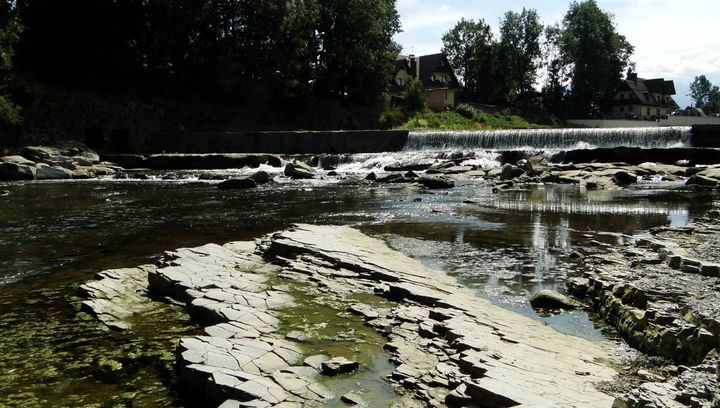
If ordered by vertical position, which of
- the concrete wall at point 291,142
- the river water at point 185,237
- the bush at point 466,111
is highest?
the bush at point 466,111

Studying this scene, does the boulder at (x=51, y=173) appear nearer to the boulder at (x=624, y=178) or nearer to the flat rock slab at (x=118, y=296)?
the flat rock slab at (x=118, y=296)

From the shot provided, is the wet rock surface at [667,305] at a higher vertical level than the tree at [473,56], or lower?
lower

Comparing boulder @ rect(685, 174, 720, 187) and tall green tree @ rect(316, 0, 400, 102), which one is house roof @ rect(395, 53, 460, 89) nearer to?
tall green tree @ rect(316, 0, 400, 102)

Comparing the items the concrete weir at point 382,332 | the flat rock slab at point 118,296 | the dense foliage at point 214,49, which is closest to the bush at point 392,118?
the dense foliage at point 214,49

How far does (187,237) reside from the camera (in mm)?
14594

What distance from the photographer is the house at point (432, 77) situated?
7947cm

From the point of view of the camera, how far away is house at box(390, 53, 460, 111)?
3129 inches

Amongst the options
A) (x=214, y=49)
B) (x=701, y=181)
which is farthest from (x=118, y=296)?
(x=214, y=49)

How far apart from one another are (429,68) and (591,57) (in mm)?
33284

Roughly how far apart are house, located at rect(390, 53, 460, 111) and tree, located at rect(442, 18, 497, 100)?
8.96m

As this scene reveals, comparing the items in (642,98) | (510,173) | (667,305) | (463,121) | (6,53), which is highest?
(642,98)

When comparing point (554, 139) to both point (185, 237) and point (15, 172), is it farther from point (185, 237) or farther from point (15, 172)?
point (15, 172)

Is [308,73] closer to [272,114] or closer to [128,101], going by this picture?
[272,114]

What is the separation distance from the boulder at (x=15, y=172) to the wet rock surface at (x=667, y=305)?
3097cm
